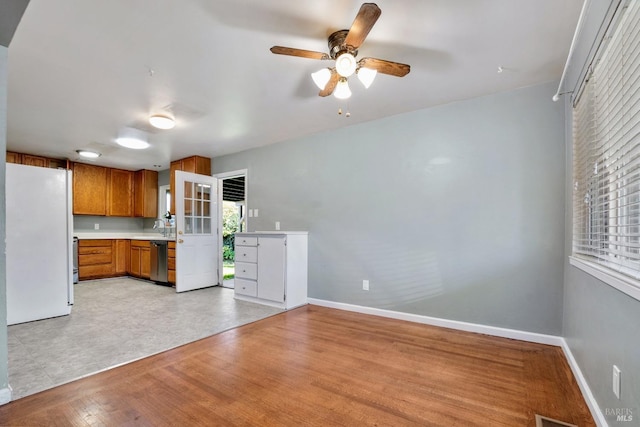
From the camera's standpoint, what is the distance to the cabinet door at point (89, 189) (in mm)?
5777

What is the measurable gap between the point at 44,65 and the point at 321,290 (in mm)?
3487

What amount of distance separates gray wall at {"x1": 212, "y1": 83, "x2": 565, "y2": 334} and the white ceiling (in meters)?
0.31

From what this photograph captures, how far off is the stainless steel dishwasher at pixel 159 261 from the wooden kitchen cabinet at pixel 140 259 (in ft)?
0.73

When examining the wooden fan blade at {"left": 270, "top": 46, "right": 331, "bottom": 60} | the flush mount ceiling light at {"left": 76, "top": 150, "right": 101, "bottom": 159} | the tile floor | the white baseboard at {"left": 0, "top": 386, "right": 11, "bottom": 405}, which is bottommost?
the tile floor

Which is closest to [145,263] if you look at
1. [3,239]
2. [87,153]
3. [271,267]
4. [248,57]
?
[87,153]

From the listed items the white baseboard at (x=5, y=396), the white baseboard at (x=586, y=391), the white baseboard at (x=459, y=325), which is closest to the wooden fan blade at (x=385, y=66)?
the white baseboard at (x=586, y=391)

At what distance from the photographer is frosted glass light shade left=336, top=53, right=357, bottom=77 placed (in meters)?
1.87

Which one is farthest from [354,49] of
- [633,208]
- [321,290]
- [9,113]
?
[9,113]

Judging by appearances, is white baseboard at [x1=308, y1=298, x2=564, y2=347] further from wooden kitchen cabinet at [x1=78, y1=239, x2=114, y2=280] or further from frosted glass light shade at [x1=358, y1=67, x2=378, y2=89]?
wooden kitchen cabinet at [x1=78, y1=239, x2=114, y2=280]

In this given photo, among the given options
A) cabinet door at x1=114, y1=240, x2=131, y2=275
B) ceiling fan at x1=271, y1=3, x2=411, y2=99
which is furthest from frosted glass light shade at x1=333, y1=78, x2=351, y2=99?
cabinet door at x1=114, y1=240, x2=131, y2=275

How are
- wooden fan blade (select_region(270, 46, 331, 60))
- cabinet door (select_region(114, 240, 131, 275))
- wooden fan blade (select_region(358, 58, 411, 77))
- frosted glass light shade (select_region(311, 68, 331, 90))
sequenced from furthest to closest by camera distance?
1. cabinet door (select_region(114, 240, 131, 275))
2. frosted glass light shade (select_region(311, 68, 331, 90))
3. wooden fan blade (select_region(358, 58, 411, 77))
4. wooden fan blade (select_region(270, 46, 331, 60))

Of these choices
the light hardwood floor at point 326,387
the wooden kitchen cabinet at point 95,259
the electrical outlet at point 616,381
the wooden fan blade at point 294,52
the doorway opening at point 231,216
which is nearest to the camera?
the electrical outlet at point 616,381

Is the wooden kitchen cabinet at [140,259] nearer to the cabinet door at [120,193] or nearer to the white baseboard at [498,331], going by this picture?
the cabinet door at [120,193]

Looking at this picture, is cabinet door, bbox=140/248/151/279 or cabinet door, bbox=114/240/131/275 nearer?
cabinet door, bbox=140/248/151/279
